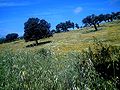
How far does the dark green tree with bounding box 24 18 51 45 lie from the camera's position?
9377 cm

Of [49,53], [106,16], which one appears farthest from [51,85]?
[106,16]

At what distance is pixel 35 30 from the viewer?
9362 centimetres

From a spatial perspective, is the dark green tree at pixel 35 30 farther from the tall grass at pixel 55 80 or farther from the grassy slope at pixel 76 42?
the tall grass at pixel 55 80

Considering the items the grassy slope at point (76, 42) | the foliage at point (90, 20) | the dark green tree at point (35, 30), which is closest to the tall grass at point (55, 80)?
the grassy slope at point (76, 42)

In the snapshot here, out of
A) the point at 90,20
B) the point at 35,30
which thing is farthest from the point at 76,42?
the point at 90,20

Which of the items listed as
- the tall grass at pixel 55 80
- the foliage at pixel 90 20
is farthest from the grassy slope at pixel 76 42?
the foliage at pixel 90 20

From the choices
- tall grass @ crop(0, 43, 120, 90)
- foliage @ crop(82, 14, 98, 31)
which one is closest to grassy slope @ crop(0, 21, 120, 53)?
tall grass @ crop(0, 43, 120, 90)

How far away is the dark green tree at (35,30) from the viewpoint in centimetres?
9377

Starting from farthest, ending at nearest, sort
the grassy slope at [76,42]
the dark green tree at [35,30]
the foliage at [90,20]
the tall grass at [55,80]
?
1. the foliage at [90,20]
2. the dark green tree at [35,30]
3. the grassy slope at [76,42]
4. the tall grass at [55,80]

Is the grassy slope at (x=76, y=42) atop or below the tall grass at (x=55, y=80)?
below

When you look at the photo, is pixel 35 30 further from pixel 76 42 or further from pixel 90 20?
pixel 90 20

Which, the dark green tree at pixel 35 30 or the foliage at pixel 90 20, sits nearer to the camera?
the dark green tree at pixel 35 30

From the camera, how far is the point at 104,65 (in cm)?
1041

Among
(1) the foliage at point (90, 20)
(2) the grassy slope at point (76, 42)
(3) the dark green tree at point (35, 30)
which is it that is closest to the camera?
(2) the grassy slope at point (76, 42)
